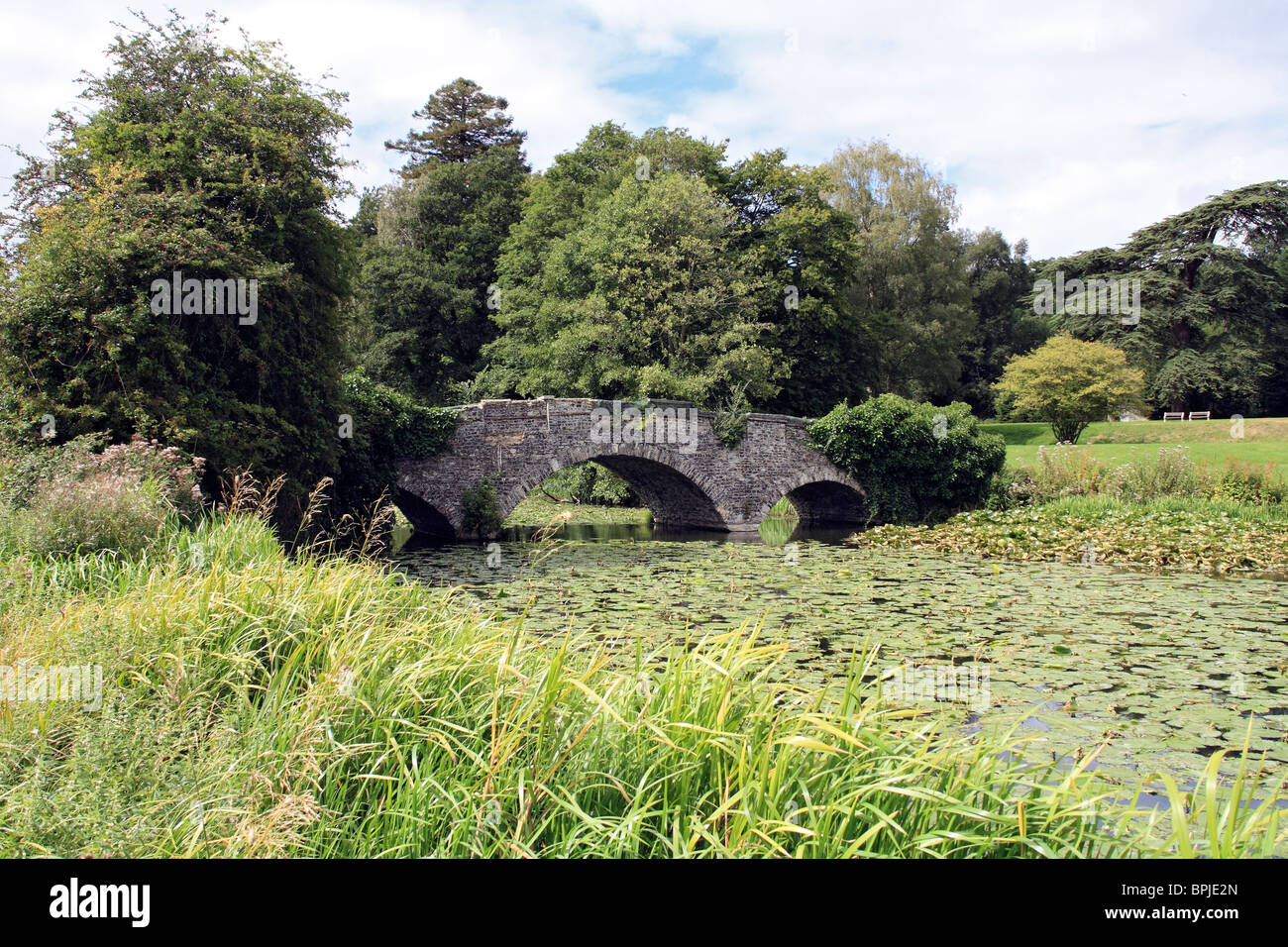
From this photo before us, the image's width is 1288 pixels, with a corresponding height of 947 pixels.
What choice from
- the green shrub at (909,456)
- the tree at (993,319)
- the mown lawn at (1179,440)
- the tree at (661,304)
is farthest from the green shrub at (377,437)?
the tree at (993,319)

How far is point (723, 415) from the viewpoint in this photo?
1888 cm

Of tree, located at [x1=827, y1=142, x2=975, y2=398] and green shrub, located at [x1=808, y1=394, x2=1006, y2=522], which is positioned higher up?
tree, located at [x1=827, y1=142, x2=975, y2=398]

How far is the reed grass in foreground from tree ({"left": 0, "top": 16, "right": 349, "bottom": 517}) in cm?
736

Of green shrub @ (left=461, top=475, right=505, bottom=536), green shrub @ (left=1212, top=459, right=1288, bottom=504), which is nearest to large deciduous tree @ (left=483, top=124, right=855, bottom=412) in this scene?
green shrub @ (left=461, top=475, right=505, bottom=536)

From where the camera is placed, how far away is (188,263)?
435 inches

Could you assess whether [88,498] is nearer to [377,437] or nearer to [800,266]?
[377,437]

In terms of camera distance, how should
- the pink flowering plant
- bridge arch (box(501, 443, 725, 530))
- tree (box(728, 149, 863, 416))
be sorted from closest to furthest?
the pink flowering plant, bridge arch (box(501, 443, 725, 530)), tree (box(728, 149, 863, 416))

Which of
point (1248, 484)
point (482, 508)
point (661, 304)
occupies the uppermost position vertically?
point (661, 304)

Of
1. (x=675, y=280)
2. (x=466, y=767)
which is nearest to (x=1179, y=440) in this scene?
(x=675, y=280)

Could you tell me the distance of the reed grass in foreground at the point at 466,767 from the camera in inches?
104

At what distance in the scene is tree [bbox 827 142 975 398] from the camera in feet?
107

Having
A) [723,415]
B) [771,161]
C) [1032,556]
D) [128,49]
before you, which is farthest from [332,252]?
[771,161]

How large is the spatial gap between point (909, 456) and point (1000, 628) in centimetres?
1249

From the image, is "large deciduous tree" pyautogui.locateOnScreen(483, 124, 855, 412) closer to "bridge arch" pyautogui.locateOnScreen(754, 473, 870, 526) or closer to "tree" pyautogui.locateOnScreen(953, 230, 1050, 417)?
"bridge arch" pyautogui.locateOnScreen(754, 473, 870, 526)
